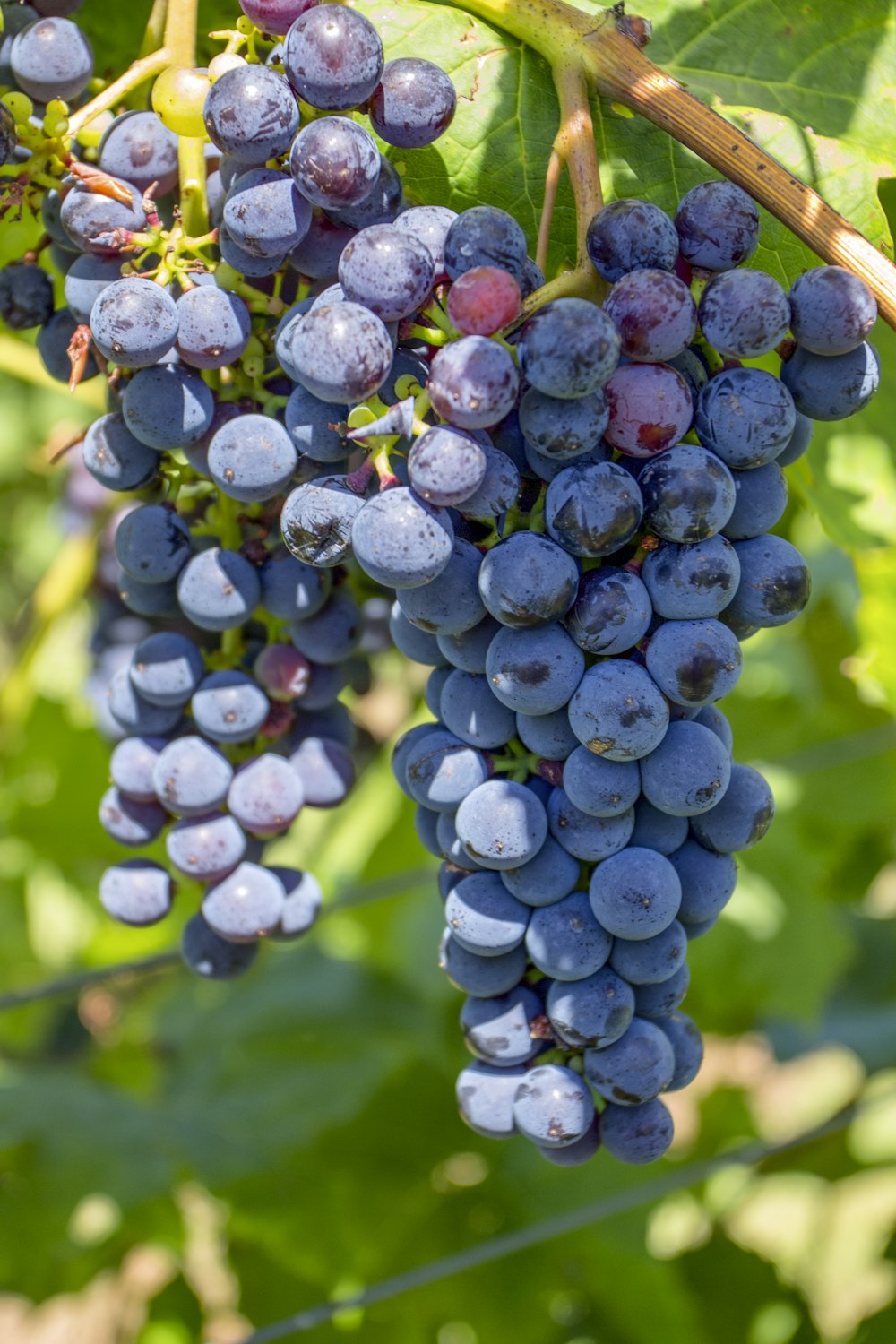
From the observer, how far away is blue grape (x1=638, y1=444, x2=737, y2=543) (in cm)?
85

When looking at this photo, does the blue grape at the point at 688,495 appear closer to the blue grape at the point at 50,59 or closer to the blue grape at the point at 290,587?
the blue grape at the point at 290,587

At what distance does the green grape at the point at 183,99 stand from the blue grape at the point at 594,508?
1.42 ft

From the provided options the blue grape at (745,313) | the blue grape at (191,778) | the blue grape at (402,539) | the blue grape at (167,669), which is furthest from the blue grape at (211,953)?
the blue grape at (745,313)

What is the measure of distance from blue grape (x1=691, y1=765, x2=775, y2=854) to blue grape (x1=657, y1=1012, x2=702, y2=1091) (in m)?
0.16

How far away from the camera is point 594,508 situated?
839 mm

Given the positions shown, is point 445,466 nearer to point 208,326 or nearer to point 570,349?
point 570,349

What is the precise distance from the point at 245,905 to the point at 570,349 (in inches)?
25.9

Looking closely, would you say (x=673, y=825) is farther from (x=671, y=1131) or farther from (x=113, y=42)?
(x=113, y=42)

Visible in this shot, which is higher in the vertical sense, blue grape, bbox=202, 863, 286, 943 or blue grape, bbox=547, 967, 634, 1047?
blue grape, bbox=547, 967, 634, 1047

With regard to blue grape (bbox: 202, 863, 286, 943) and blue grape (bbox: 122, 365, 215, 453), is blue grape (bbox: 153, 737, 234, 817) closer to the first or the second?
blue grape (bbox: 202, 863, 286, 943)

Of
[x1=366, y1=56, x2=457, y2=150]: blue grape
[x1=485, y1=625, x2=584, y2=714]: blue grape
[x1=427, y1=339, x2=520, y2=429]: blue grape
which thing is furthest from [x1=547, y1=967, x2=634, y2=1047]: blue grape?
[x1=366, y1=56, x2=457, y2=150]: blue grape

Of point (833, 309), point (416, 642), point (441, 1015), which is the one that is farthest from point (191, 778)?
point (441, 1015)

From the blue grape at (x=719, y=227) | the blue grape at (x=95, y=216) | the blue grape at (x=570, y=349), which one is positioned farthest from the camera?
the blue grape at (x=95, y=216)

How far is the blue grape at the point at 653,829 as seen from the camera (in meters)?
0.96
